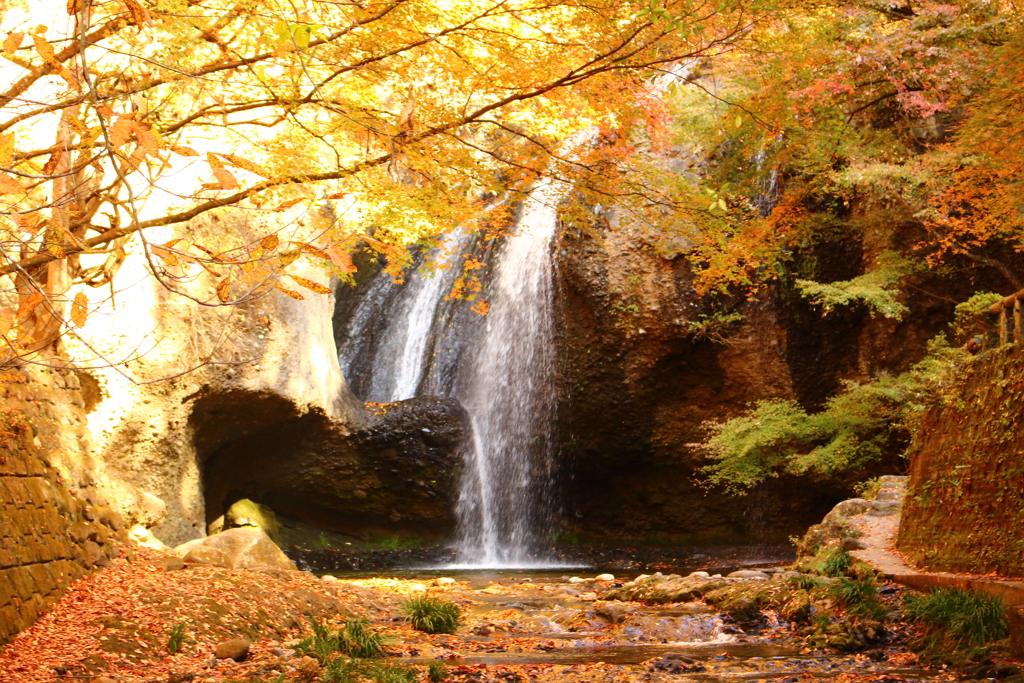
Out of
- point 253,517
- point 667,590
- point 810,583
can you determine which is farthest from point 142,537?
point 810,583

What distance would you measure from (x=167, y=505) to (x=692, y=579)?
7.64 m

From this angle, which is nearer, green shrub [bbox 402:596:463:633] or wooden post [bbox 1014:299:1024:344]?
wooden post [bbox 1014:299:1024:344]

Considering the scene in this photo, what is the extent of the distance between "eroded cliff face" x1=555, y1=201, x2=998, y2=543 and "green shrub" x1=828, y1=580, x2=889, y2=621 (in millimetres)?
8432

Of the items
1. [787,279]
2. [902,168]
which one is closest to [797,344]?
[787,279]

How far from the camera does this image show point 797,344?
15.2 meters

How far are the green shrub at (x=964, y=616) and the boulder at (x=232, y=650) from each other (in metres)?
5.05

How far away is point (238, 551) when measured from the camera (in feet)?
32.3

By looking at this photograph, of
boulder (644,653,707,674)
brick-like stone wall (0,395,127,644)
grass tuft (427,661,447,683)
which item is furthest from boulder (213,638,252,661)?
boulder (644,653,707,674)

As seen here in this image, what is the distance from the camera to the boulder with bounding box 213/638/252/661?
600 centimetres

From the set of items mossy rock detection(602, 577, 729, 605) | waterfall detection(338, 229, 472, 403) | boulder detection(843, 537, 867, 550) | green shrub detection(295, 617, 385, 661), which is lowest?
mossy rock detection(602, 577, 729, 605)

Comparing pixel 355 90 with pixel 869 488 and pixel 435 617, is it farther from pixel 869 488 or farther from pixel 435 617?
pixel 869 488

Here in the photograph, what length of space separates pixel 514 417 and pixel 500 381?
2.64ft

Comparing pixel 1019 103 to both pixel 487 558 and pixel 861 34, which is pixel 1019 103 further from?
pixel 487 558

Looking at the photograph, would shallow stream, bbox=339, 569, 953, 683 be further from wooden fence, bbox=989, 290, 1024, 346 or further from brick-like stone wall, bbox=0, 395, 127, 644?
wooden fence, bbox=989, 290, 1024, 346
